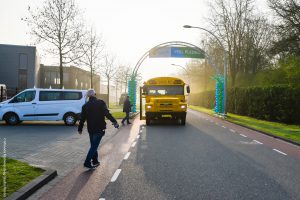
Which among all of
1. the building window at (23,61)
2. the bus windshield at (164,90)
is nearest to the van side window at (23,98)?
the bus windshield at (164,90)

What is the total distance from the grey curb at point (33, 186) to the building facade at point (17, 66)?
45.9 m

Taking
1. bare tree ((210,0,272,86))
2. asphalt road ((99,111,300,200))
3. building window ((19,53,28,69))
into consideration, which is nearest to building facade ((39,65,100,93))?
building window ((19,53,28,69))

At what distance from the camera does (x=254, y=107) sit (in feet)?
90.9

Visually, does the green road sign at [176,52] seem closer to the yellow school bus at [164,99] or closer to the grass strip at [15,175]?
the yellow school bus at [164,99]

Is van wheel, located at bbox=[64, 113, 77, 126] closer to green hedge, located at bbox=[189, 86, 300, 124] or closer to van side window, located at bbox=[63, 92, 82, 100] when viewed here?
van side window, located at bbox=[63, 92, 82, 100]

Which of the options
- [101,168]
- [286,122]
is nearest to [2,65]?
[286,122]

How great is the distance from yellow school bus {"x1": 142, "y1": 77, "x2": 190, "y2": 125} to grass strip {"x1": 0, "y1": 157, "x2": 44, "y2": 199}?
12.3 metres

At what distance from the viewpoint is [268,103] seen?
24484 millimetres

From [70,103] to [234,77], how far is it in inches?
1179

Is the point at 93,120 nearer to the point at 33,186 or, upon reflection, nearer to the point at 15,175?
the point at 15,175

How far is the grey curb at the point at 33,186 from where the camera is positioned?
17.8 feet

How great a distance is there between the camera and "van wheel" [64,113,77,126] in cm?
1977

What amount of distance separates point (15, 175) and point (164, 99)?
13.8 meters

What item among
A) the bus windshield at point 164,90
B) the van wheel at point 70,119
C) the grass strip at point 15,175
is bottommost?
the grass strip at point 15,175
